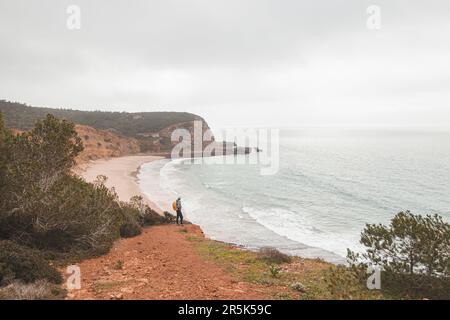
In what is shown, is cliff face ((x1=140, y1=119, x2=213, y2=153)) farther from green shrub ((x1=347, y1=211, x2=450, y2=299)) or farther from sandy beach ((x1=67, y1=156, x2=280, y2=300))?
green shrub ((x1=347, y1=211, x2=450, y2=299))

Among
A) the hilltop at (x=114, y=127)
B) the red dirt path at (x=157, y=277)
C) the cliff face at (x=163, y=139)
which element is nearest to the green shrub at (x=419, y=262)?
the red dirt path at (x=157, y=277)

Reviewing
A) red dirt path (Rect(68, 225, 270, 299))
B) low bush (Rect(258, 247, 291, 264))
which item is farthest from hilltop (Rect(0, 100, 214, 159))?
low bush (Rect(258, 247, 291, 264))

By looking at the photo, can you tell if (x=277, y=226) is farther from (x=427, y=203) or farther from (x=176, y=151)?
(x=176, y=151)

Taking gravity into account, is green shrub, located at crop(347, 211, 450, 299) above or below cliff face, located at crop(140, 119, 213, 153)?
below

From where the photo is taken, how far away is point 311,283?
10328 mm

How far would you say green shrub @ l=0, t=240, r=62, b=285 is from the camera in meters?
8.63

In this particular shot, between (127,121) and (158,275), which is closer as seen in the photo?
(158,275)

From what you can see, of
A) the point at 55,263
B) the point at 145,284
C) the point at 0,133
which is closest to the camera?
the point at 145,284

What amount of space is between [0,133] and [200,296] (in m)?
10.1

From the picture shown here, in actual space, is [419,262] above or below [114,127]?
below

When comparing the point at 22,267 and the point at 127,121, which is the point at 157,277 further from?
the point at 127,121

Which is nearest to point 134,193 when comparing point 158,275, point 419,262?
point 158,275

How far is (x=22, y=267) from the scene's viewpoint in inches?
357
